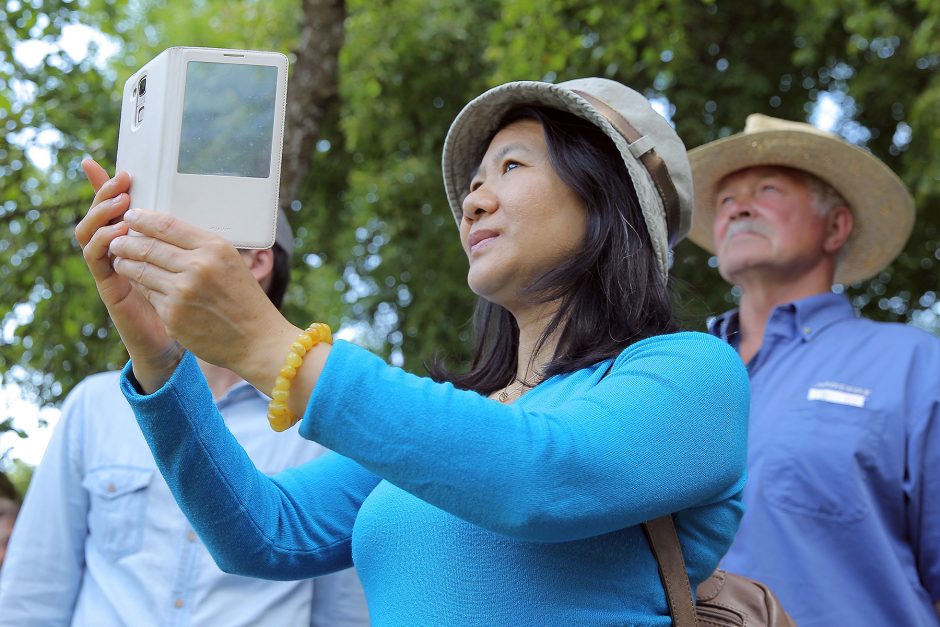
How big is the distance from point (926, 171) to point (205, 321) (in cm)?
588

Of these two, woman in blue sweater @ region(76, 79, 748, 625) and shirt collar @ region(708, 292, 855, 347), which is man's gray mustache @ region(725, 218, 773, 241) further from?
woman in blue sweater @ region(76, 79, 748, 625)

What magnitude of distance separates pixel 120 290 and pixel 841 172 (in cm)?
293

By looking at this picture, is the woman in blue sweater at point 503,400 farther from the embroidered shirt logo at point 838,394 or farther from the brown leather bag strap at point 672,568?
the embroidered shirt logo at point 838,394

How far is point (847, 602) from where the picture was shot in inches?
108

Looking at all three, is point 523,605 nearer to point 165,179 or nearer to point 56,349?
point 165,179

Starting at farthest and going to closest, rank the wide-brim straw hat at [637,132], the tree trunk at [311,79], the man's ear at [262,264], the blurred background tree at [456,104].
A: the blurred background tree at [456,104]
the tree trunk at [311,79]
the man's ear at [262,264]
the wide-brim straw hat at [637,132]

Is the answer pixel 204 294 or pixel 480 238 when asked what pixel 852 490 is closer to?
pixel 480 238

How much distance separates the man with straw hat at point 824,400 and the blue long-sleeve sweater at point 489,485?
137 centimetres

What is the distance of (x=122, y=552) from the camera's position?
2572 millimetres

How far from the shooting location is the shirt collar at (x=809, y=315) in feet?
11.0

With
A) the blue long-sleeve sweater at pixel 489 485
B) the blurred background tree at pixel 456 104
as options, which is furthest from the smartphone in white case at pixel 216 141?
the blurred background tree at pixel 456 104

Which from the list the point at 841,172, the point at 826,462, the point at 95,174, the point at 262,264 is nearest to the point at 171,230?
the point at 95,174

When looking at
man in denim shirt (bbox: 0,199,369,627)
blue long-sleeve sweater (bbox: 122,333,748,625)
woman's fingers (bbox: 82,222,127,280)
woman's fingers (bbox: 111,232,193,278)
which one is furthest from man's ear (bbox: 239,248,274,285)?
woman's fingers (bbox: 111,232,193,278)

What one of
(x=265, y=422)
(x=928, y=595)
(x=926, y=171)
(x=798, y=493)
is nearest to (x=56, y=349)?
(x=265, y=422)
